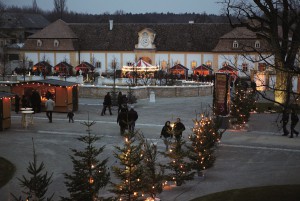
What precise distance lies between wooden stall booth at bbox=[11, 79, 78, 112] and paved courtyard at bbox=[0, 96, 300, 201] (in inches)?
28.0

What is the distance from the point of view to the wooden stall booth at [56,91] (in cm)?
3002

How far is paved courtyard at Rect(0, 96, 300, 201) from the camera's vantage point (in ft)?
50.1

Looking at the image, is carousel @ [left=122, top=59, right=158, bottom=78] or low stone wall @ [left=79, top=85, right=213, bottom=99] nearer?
low stone wall @ [left=79, top=85, right=213, bottom=99]

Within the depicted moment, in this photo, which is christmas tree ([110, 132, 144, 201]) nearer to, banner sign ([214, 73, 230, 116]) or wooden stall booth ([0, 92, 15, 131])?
wooden stall booth ([0, 92, 15, 131])

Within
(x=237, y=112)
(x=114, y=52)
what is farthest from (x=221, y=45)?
(x=237, y=112)

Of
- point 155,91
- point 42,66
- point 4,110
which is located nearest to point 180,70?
point 155,91

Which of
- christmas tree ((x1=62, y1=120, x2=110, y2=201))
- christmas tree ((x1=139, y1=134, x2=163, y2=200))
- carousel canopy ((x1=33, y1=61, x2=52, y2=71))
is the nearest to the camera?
christmas tree ((x1=62, y1=120, x2=110, y2=201))

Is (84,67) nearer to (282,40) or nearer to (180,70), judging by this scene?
(180,70)

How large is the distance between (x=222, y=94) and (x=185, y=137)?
383 centimetres

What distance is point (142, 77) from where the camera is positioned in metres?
46.0

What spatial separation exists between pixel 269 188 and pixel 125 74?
37.4 meters

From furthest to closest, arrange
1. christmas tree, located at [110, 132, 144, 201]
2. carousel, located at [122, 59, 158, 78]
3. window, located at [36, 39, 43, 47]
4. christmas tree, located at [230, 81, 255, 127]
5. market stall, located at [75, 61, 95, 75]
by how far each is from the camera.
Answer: window, located at [36, 39, 43, 47] → market stall, located at [75, 61, 95, 75] → carousel, located at [122, 59, 158, 78] → christmas tree, located at [230, 81, 255, 127] → christmas tree, located at [110, 132, 144, 201]

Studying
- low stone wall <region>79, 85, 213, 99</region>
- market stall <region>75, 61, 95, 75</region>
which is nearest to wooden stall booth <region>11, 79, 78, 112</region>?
low stone wall <region>79, 85, 213, 99</region>

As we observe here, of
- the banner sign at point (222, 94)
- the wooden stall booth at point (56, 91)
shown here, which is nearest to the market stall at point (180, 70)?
the wooden stall booth at point (56, 91)
